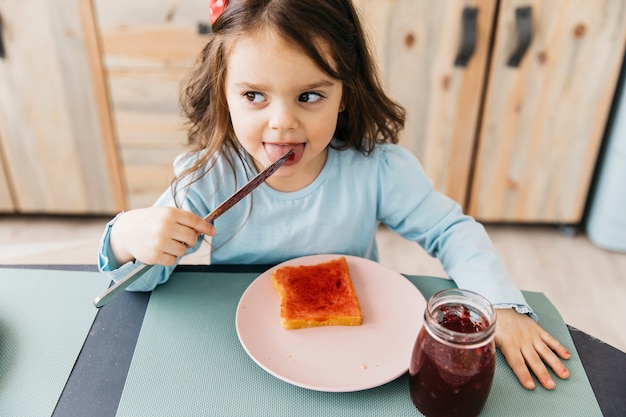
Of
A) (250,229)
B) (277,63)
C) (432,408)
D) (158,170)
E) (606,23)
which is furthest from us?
(158,170)

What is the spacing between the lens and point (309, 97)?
2.69ft

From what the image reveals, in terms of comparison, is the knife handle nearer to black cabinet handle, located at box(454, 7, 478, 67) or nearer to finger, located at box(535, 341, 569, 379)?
finger, located at box(535, 341, 569, 379)

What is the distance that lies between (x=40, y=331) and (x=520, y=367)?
0.66 metres

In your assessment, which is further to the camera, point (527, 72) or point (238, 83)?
point (527, 72)

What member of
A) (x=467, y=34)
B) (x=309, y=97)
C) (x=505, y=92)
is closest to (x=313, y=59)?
(x=309, y=97)

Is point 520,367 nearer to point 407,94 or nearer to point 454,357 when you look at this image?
point 454,357

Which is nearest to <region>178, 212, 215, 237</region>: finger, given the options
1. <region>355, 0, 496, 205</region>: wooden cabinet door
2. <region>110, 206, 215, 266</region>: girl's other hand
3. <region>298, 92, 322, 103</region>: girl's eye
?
<region>110, 206, 215, 266</region>: girl's other hand

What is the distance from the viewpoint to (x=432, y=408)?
2.02 feet

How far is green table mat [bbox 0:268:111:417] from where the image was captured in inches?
25.7

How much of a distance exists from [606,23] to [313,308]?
1.55m

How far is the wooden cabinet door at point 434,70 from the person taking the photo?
1727mm

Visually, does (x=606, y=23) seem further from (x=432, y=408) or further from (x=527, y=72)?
(x=432, y=408)

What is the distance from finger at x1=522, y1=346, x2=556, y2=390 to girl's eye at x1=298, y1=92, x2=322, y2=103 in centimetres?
47

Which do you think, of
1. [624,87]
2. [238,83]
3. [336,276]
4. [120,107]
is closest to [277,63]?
[238,83]
